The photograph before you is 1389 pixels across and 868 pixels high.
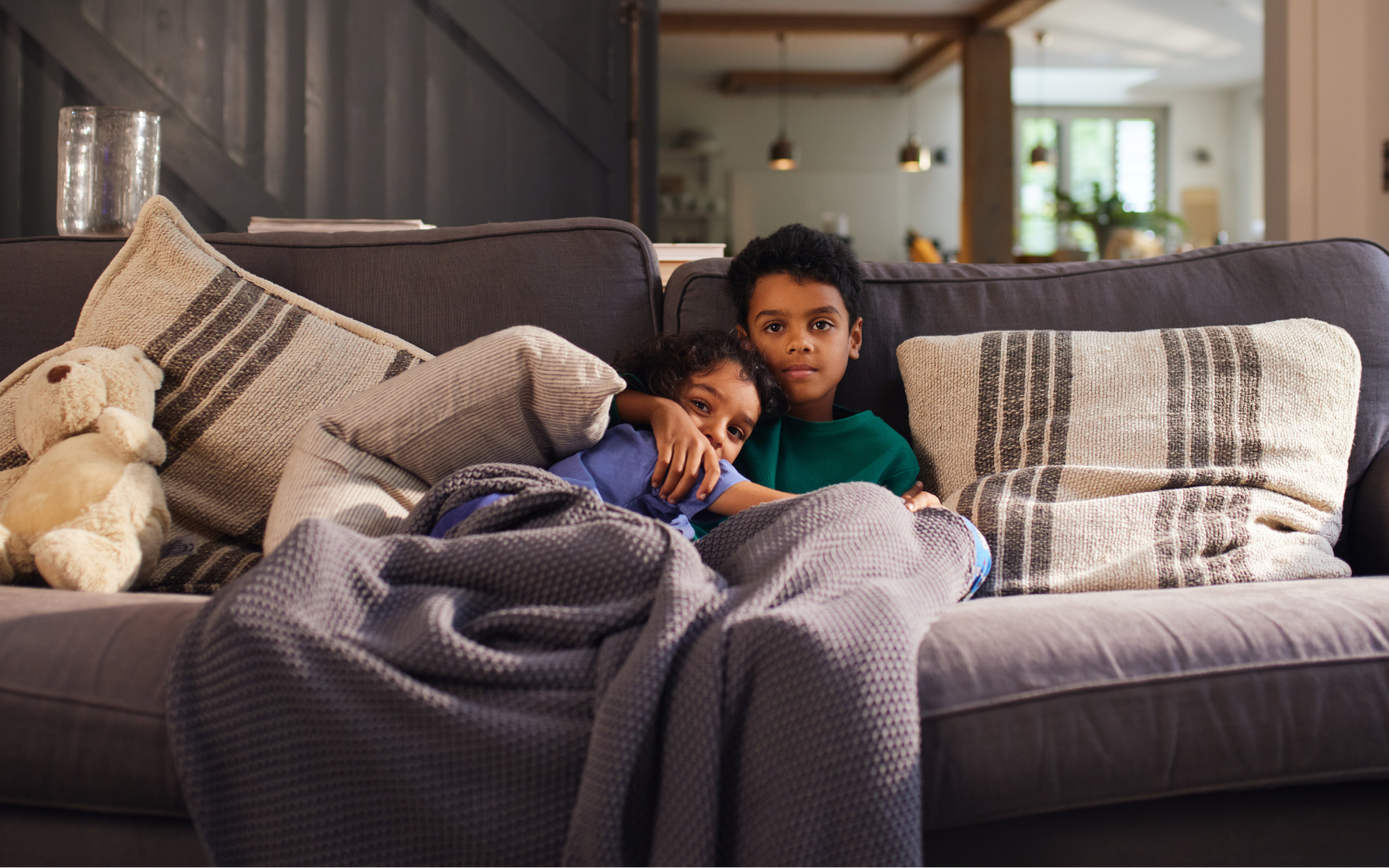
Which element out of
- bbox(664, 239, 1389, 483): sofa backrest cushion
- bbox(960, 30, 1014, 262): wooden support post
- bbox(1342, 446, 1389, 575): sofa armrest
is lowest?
bbox(1342, 446, 1389, 575): sofa armrest

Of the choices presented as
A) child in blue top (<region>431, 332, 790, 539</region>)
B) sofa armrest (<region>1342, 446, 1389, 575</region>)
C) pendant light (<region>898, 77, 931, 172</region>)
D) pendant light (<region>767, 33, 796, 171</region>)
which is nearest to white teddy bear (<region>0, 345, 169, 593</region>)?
child in blue top (<region>431, 332, 790, 539</region>)

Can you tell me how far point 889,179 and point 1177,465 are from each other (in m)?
7.78

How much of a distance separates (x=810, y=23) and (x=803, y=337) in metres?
5.65

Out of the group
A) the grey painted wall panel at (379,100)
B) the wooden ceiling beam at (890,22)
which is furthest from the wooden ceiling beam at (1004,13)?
the grey painted wall panel at (379,100)

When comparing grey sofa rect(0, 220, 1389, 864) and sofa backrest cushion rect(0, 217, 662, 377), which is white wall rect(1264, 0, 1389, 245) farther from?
sofa backrest cushion rect(0, 217, 662, 377)

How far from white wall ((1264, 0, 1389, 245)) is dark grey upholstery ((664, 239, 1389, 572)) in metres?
1.70

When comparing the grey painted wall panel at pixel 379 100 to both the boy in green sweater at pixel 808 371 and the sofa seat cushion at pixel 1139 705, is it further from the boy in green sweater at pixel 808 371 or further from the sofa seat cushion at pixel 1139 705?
the sofa seat cushion at pixel 1139 705

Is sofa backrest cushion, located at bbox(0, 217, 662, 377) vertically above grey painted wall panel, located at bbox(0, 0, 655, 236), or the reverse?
grey painted wall panel, located at bbox(0, 0, 655, 236)

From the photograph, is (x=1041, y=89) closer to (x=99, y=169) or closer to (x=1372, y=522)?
(x=1372, y=522)

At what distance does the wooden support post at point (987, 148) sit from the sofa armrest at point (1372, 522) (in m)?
4.86

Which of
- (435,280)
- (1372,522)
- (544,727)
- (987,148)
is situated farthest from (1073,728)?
(987,148)

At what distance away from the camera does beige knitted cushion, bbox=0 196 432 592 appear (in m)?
1.24

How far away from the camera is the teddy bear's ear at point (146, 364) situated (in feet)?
4.06

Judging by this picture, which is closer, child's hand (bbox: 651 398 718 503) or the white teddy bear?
the white teddy bear
